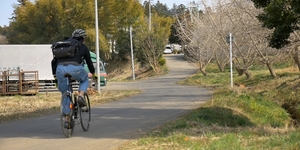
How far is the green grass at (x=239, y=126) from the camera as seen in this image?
→ 23.8 feet

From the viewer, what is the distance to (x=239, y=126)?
1212cm

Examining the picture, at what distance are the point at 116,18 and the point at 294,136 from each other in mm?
43500

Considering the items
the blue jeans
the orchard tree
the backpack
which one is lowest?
the blue jeans

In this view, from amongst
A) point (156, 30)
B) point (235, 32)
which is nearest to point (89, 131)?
point (235, 32)

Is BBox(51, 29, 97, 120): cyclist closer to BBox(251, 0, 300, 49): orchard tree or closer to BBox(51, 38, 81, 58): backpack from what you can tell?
BBox(51, 38, 81, 58): backpack

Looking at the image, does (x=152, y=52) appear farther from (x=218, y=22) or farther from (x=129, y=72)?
(x=218, y=22)

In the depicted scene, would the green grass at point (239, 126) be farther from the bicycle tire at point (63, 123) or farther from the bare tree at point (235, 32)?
the bare tree at point (235, 32)

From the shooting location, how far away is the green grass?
7.26 m

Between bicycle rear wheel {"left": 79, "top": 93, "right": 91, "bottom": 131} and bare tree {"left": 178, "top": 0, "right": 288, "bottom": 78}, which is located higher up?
bare tree {"left": 178, "top": 0, "right": 288, "bottom": 78}

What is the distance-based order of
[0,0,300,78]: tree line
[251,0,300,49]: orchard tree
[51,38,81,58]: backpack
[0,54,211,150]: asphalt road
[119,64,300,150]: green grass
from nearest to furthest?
[119,64,300,150]: green grass
[0,54,211,150]: asphalt road
[51,38,81,58]: backpack
[251,0,300,49]: orchard tree
[0,0,300,78]: tree line

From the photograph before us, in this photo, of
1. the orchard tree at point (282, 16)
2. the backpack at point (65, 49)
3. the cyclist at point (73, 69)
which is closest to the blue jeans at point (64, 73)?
the cyclist at point (73, 69)

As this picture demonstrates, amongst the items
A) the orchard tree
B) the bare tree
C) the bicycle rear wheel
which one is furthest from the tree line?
the bicycle rear wheel

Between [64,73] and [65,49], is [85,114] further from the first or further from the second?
[65,49]

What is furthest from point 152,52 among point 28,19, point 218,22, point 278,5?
point 278,5
